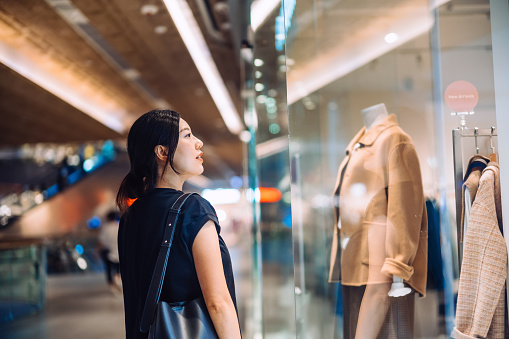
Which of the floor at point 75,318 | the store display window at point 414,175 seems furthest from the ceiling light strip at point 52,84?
the store display window at point 414,175

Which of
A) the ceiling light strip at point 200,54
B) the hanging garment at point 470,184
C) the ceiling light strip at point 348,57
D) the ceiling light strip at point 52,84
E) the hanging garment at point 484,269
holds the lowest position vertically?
the hanging garment at point 484,269

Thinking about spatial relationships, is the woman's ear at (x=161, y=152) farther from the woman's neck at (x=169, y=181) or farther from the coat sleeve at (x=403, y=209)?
the coat sleeve at (x=403, y=209)

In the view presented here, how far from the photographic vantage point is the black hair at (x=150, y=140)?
1554mm

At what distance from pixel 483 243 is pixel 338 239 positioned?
2.34 ft

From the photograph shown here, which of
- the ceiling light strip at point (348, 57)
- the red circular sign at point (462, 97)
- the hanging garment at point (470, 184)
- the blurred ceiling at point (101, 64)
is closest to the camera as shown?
the hanging garment at point (470, 184)

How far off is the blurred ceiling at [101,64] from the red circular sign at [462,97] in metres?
3.40

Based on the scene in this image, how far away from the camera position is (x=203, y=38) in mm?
6371

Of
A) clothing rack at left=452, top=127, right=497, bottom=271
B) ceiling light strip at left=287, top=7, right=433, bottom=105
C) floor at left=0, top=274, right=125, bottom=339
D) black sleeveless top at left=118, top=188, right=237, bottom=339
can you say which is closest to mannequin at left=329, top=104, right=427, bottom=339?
clothing rack at left=452, top=127, right=497, bottom=271

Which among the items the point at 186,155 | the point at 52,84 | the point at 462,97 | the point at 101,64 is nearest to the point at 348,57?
the point at 462,97

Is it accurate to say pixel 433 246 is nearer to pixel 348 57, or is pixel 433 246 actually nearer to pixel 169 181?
pixel 169 181

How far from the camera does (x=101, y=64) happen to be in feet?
23.6

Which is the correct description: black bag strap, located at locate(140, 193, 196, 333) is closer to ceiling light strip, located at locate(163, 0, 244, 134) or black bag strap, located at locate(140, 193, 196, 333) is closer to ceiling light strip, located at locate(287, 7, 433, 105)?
ceiling light strip, located at locate(287, 7, 433, 105)

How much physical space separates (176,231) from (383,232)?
121cm

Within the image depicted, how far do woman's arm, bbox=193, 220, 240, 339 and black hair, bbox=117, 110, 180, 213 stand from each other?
0.92 ft
